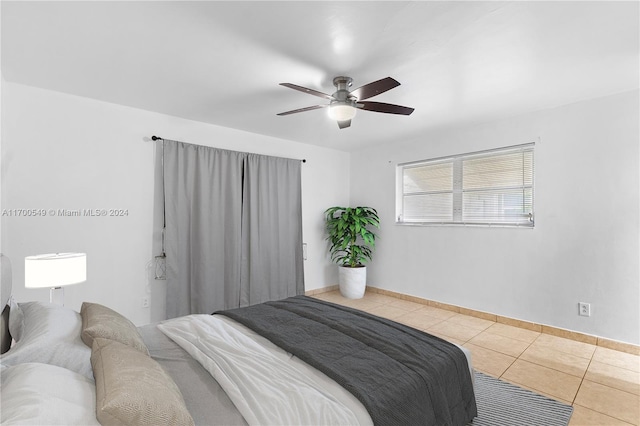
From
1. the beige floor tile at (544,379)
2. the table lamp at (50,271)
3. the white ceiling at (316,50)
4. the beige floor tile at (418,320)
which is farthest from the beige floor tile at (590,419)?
the table lamp at (50,271)

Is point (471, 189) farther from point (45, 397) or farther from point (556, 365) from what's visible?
point (45, 397)

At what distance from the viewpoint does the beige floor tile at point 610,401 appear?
78.8 inches

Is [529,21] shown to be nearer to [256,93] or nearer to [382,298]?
[256,93]

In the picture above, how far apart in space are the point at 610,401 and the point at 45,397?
10.6 feet

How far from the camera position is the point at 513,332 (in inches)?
134

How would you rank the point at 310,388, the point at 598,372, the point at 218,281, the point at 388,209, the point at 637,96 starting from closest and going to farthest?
the point at 310,388
the point at 598,372
the point at 637,96
the point at 218,281
the point at 388,209

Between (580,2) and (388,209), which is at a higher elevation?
(580,2)

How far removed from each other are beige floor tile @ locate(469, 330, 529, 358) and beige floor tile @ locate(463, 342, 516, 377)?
3.5 inches

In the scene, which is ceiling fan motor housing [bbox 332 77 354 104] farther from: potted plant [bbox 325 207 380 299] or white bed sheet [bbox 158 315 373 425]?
potted plant [bbox 325 207 380 299]

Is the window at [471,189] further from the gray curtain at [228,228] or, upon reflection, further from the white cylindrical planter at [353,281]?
the gray curtain at [228,228]

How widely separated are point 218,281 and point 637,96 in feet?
15.7

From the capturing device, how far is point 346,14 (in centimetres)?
175

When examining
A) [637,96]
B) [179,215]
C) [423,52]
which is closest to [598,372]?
[637,96]

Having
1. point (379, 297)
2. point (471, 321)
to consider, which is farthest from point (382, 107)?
point (379, 297)
